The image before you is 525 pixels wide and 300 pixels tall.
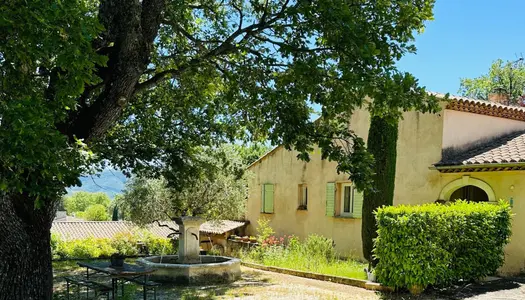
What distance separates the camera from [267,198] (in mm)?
21719

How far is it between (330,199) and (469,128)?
5.49 meters

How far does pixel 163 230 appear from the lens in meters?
31.1

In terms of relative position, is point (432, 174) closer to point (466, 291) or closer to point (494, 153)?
point (494, 153)

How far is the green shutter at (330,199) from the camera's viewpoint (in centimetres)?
1812

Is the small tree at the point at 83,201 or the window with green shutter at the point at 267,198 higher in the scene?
the window with green shutter at the point at 267,198

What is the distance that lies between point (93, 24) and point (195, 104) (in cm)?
590

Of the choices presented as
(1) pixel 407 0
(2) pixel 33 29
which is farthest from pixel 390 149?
(2) pixel 33 29

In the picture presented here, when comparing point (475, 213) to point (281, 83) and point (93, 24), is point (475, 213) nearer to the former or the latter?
point (281, 83)

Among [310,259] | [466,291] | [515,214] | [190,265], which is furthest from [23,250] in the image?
[515,214]

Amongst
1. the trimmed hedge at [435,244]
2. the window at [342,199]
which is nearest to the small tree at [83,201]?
the window at [342,199]

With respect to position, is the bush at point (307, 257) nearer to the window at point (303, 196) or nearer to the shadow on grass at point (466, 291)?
the window at point (303, 196)

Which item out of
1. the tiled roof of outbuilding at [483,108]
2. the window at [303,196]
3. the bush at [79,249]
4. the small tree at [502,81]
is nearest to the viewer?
the tiled roof of outbuilding at [483,108]

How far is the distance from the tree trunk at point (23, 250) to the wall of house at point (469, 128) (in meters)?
11.8

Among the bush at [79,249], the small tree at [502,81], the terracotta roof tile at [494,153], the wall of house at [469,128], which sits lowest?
the bush at [79,249]
